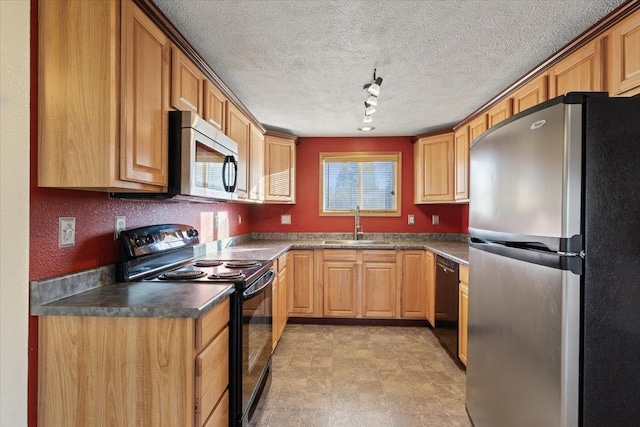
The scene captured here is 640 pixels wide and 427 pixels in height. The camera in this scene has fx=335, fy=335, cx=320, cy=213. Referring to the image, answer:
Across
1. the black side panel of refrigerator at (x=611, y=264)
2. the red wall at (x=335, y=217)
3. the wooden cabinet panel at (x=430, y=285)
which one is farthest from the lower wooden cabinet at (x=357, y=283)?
the black side panel of refrigerator at (x=611, y=264)

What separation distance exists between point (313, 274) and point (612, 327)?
9.41 ft

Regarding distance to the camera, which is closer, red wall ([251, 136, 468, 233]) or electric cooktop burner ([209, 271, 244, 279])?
electric cooktop burner ([209, 271, 244, 279])

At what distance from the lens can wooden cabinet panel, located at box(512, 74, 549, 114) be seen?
6.90ft

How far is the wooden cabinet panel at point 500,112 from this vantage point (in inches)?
99.6

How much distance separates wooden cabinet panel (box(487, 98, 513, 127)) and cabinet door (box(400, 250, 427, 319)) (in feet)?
5.06

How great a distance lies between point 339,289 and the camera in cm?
375

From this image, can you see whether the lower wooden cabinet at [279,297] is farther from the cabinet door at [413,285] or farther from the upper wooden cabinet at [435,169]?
the upper wooden cabinet at [435,169]

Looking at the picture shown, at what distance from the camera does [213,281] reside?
5.65ft

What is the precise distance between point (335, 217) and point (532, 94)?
2.59m

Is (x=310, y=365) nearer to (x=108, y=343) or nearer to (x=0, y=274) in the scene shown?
(x=108, y=343)

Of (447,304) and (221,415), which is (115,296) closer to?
(221,415)

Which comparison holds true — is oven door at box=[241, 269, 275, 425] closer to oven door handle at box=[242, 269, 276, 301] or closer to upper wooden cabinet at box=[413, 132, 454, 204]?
oven door handle at box=[242, 269, 276, 301]

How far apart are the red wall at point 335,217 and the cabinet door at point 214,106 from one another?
192cm

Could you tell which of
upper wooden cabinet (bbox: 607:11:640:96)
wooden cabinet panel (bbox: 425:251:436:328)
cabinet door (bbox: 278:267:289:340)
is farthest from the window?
upper wooden cabinet (bbox: 607:11:640:96)
